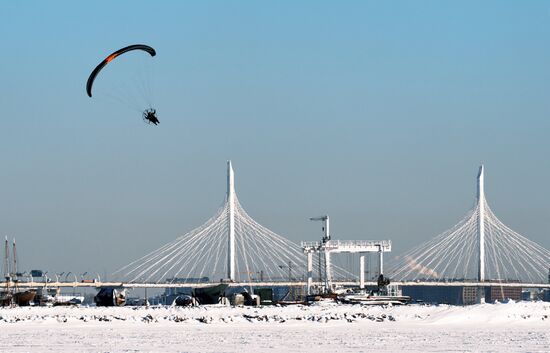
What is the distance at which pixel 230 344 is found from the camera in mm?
38531

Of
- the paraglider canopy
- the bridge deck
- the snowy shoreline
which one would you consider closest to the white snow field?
the snowy shoreline

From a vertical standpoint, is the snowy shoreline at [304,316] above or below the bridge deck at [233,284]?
below

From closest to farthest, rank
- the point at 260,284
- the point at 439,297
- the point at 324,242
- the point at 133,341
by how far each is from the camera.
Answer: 1. the point at 133,341
2. the point at 324,242
3. the point at 260,284
4. the point at 439,297

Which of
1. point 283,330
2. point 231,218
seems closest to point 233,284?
point 231,218

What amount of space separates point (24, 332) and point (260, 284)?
316ft

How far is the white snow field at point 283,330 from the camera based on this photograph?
37.6m

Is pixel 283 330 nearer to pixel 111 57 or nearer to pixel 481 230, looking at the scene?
pixel 111 57

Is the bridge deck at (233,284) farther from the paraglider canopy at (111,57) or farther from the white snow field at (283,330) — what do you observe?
the paraglider canopy at (111,57)

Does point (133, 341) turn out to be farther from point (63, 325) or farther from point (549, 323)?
point (549, 323)

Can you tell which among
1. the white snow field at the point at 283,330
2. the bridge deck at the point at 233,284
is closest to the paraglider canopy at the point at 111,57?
the white snow field at the point at 283,330

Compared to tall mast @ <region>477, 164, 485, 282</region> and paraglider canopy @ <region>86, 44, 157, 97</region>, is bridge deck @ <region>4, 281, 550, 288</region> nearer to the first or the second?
tall mast @ <region>477, 164, 485, 282</region>

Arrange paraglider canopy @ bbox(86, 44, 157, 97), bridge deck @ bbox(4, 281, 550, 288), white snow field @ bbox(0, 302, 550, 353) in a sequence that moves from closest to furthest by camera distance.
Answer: white snow field @ bbox(0, 302, 550, 353), paraglider canopy @ bbox(86, 44, 157, 97), bridge deck @ bbox(4, 281, 550, 288)

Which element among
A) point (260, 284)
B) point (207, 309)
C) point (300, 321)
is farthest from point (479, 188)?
point (300, 321)

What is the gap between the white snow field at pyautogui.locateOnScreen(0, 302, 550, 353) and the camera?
123ft
